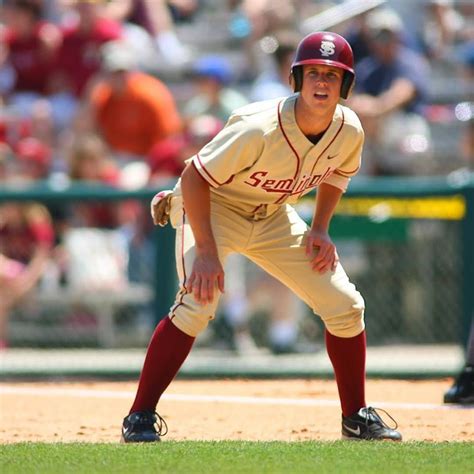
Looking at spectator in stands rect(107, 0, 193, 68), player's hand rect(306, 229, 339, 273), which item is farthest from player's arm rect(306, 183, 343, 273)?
spectator in stands rect(107, 0, 193, 68)

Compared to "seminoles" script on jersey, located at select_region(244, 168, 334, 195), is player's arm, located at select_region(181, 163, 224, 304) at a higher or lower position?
lower

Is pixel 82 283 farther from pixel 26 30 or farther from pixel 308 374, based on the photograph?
pixel 26 30

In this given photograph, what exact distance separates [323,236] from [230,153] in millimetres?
652

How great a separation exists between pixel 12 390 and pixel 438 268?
3.48 meters

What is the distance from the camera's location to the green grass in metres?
4.16

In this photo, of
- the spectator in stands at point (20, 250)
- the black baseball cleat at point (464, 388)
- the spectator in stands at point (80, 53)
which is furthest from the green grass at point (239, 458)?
the spectator in stands at point (80, 53)

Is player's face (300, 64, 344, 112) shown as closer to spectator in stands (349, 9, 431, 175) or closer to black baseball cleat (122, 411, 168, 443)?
black baseball cleat (122, 411, 168, 443)

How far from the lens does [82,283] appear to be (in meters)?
8.76

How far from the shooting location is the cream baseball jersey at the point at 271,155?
15.8 feet

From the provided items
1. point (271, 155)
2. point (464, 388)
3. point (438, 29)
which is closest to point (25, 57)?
point (438, 29)

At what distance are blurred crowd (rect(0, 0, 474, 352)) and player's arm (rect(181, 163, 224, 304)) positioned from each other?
374 cm

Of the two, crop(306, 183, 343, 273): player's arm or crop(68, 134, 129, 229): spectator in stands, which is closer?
crop(306, 183, 343, 273): player's arm

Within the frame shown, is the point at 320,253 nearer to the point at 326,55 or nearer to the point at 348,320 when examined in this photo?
the point at 348,320

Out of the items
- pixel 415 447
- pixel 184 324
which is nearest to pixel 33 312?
pixel 184 324
